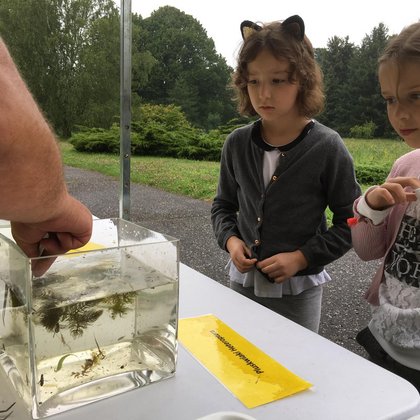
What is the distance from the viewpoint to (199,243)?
340cm

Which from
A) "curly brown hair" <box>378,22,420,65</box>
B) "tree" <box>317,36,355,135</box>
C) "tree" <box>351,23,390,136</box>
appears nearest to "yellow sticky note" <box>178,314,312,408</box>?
"curly brown hair" <box>378,22,420,65</box>

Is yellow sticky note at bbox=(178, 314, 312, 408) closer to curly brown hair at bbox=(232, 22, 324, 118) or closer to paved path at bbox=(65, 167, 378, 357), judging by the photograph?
paved path at bbox=(65, 167, 378, 357)

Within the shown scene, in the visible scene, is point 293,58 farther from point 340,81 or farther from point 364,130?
point 340,81

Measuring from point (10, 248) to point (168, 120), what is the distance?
Result: 7.56 m

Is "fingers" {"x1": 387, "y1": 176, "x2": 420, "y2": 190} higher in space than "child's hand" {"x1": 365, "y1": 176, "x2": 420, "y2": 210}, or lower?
higher

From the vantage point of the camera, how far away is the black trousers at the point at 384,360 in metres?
0.90

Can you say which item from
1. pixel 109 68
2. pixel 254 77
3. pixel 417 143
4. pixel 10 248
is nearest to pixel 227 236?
pixel 254 77

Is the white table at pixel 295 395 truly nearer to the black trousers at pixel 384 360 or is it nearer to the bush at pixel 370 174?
the black trousers at pixel 384 360

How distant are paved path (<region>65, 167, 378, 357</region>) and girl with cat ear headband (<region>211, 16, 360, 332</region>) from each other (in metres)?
0.50

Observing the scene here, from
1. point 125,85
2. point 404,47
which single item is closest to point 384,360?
point 404,47

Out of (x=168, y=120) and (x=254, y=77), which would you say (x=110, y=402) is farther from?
(x=168, y=120)

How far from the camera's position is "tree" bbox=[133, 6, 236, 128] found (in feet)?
18.2

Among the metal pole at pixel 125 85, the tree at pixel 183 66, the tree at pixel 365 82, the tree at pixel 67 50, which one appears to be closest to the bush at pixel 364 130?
the tree at pixel 365 82

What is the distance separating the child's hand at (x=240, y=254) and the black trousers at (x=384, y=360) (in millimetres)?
315
